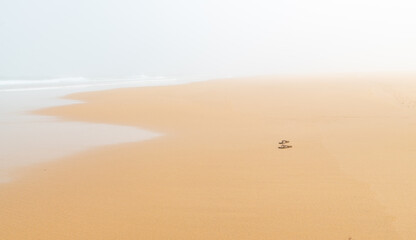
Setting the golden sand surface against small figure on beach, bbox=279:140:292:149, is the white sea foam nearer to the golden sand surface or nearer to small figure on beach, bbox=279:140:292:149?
the golden sand surface

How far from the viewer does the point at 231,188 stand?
17.5ft

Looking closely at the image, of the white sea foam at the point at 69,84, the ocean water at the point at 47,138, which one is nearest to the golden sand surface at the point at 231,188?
the ocean water at the point at 47,138

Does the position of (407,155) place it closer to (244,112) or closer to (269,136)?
(269,136)

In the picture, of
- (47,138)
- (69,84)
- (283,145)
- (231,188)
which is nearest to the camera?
(231,188)

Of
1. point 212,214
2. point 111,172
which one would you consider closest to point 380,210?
point 212,214

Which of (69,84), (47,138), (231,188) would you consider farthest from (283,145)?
(69,84)

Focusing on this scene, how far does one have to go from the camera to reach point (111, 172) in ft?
21.1

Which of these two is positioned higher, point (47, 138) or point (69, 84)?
point (69, 84)

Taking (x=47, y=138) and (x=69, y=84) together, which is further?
(x=69, y=84)

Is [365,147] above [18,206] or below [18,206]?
above

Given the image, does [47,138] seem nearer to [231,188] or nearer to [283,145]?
[283,145]

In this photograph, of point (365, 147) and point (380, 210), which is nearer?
point (380, 210)

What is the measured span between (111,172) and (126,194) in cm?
126

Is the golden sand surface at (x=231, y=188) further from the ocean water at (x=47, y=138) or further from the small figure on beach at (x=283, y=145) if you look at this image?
the ocean water at (x=47, y=138)
